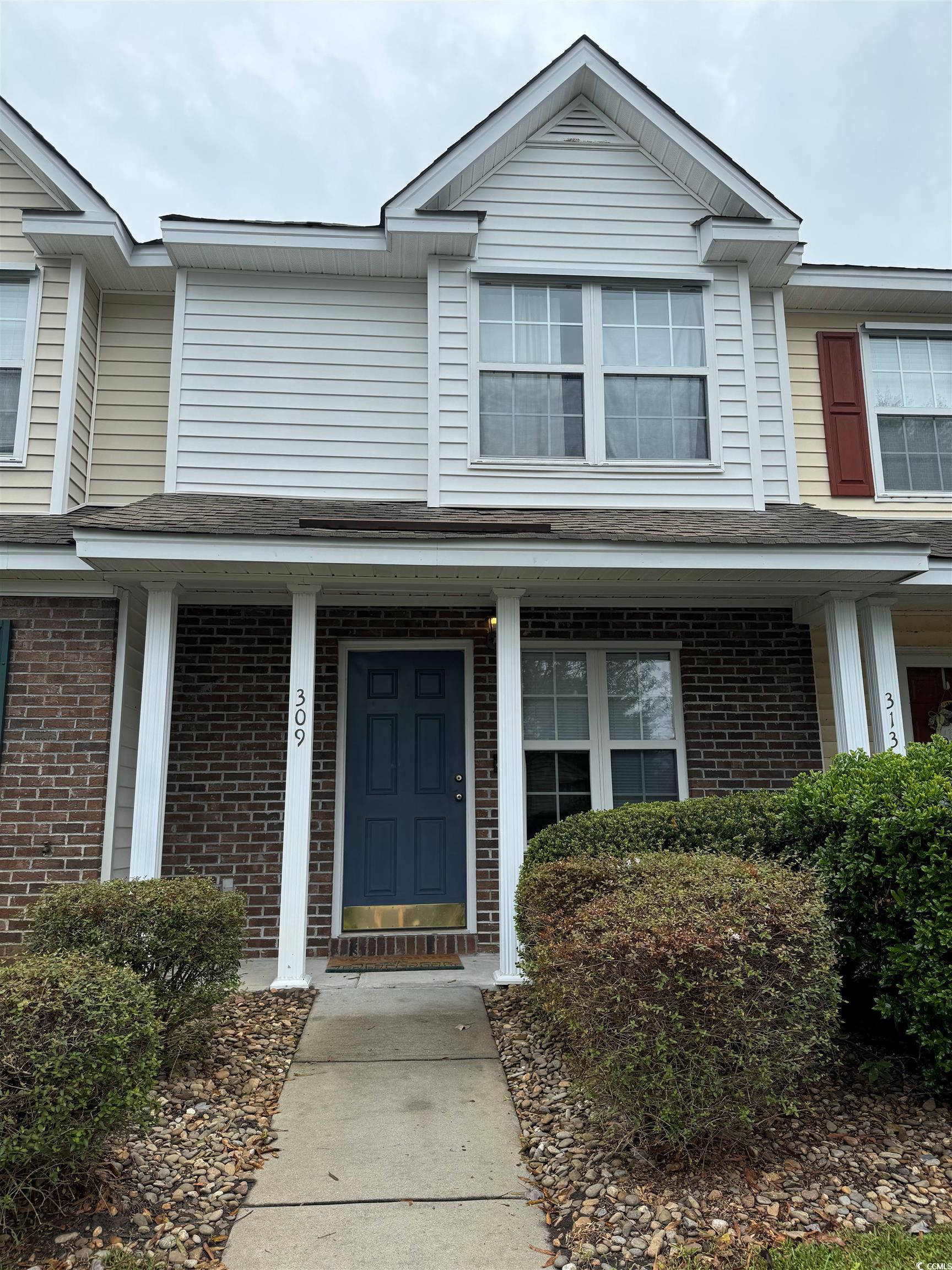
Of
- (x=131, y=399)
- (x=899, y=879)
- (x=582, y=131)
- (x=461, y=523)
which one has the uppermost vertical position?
(x=582, y=131)

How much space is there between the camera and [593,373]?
24.0 ft

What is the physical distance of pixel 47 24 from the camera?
2952cm

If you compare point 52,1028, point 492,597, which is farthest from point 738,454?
point 52,1028

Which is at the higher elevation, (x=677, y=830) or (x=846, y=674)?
(x=846, y=674)

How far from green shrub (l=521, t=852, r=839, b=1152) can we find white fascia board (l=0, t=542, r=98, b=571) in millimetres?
4267

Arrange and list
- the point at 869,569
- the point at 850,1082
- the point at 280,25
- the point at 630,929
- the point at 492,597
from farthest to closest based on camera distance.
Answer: the point at 280,25 < the point at 492,597 < the point at 869,569 < the point at 850,1082 < the point at 630,929

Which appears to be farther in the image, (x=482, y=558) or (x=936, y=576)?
(x=936, y=576)

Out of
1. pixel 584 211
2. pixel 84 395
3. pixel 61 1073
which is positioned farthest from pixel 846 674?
pixel 84 395

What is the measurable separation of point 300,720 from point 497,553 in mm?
1690

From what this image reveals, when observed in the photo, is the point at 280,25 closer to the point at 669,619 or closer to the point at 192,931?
the point at 669,619

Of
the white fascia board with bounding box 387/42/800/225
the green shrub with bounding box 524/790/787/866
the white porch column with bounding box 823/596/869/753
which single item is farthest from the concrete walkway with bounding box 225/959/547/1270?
the white fascia board with bounding box 387/42/800/225

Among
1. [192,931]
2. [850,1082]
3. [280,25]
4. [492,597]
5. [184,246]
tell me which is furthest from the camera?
[280,25]

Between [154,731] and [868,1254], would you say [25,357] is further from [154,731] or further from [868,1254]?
[868,1254]

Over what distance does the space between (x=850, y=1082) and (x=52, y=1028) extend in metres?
3.18
